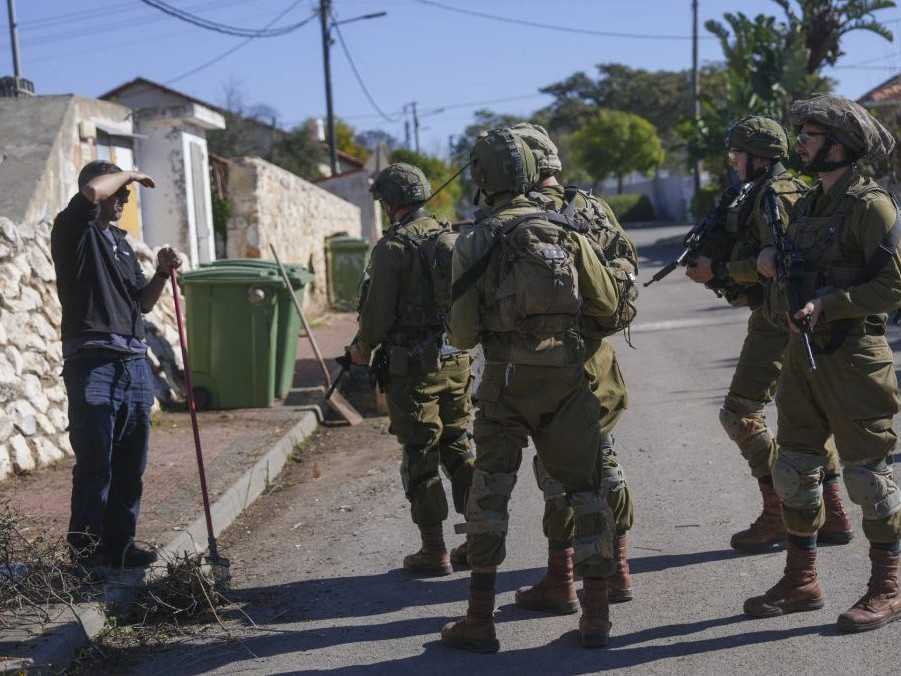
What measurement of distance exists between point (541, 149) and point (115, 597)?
274 cm

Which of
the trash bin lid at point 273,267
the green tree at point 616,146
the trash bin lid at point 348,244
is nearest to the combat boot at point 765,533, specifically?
the trash bin lid at point 273,267

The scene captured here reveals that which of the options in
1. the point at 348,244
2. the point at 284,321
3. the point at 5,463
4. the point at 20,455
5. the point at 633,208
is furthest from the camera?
the point at 633,208

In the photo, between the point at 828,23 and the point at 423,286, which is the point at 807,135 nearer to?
the point at 423,286

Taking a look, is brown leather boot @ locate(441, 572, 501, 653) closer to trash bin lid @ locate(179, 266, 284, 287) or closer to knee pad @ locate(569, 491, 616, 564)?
knee pad @ locate(569, 491, 616, 564)

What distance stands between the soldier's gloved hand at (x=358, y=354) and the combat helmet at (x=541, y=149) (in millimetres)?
1236

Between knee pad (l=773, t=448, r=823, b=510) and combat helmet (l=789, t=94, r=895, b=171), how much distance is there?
3.83 feet

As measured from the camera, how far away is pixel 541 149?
471cm

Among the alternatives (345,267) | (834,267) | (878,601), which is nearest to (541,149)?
(834,267)

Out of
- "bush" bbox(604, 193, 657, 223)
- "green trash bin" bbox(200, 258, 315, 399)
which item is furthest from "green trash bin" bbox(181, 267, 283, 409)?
"bush" bbox(604, 193, 657, 223)

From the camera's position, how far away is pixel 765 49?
24.8 m

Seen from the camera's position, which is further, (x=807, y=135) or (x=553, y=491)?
(x=553, y=491)

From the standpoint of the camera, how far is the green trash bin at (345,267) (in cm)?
1972

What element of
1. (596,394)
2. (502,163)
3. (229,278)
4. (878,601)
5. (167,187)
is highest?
(167,187)

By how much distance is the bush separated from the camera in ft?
186
